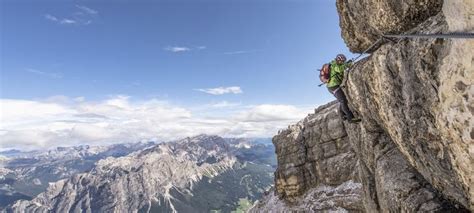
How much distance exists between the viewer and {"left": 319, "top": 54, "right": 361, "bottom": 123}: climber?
22062 mm

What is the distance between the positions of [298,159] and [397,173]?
47.7 m

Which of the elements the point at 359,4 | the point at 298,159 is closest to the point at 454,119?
the point at 359,4

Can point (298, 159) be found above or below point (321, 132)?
below

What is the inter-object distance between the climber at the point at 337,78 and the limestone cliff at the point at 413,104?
0.95 m

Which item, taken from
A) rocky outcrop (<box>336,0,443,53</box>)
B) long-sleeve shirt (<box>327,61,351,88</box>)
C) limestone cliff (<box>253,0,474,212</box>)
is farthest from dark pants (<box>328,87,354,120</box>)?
rocky outcrop (<box>336,0,443,53</box>)

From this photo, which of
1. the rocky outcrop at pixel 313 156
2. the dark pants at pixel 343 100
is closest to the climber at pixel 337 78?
the dark pants at pixel 343 100

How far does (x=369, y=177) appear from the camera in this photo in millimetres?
21938

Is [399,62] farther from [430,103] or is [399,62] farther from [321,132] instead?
[321,132]

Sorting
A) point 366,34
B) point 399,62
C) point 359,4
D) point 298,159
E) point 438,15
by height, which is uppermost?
point 359,4

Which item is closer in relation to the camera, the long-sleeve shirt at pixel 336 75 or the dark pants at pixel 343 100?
the long-sleeve shirt at pixel 336 75

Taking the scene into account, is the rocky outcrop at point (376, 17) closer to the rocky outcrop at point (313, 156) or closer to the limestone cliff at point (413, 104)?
the limestone cliff at point (413, 104)

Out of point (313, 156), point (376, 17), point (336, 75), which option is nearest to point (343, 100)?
point (336, 75)

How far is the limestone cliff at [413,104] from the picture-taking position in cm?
977

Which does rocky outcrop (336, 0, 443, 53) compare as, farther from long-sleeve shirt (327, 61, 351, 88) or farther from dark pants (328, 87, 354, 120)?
dark pants (328, 87, 354, 120)
